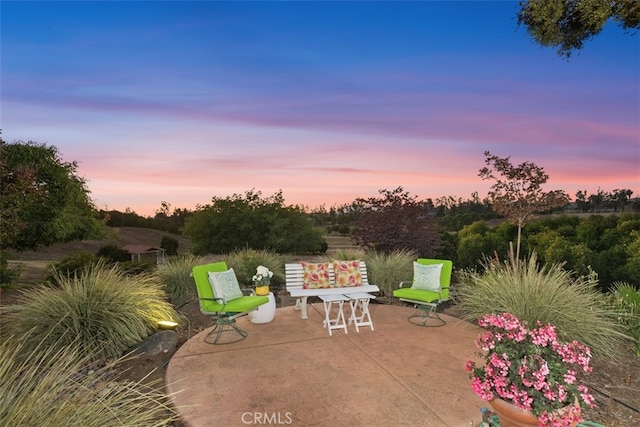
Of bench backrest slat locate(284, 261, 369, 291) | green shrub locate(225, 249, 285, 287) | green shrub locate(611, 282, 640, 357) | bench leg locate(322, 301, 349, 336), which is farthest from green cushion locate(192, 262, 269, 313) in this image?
green shrub locate(611, 282, 640, 357)

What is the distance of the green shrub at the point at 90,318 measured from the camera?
429 cm

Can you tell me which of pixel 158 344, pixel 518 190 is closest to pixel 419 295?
pixel 158 344

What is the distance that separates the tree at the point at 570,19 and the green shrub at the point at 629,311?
4759 millimetres

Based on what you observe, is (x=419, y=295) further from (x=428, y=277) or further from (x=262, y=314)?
(x=262, y=314)

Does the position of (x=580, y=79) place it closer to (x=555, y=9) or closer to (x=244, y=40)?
(x=555, y=9)

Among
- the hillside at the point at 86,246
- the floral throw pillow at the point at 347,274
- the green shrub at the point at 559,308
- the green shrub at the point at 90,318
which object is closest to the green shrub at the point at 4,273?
the green shrub at the point at 90,318

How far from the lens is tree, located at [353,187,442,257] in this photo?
9656 mm

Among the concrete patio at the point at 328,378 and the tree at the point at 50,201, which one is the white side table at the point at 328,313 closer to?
the concrete patio at the point at 328,378

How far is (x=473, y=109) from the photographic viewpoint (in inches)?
348

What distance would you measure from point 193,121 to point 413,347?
7.49 meters

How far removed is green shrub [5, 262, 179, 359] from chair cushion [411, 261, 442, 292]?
4070 mm

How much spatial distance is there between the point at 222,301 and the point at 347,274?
2.27 meters

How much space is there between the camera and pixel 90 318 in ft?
14.7

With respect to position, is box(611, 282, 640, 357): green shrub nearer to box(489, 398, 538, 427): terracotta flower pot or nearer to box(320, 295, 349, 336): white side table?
box(489, 398, 538, 427): terracotta flower pot
